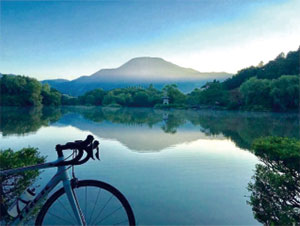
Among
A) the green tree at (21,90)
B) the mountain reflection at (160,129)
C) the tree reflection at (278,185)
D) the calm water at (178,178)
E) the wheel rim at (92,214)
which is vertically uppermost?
the green tree at (21,90)

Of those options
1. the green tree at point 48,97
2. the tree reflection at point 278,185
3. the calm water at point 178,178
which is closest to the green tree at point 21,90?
the green tree at point 48,97

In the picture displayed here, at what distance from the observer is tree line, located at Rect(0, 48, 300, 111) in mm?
37375

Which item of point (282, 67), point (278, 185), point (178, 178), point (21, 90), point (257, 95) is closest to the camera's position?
point (278, 185)

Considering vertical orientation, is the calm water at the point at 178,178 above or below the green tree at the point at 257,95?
below

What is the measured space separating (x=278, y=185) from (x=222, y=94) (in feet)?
155

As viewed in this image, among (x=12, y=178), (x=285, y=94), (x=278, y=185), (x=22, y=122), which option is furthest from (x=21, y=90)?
(x=278, y=185)

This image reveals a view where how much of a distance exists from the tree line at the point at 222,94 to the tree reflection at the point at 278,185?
37.5 m

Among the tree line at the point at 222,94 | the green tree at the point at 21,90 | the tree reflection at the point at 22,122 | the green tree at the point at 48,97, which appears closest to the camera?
the tree reflection at the point at 22,122

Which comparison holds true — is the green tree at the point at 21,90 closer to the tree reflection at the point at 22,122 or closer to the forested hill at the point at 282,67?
the tree reflection at the point at 22,122

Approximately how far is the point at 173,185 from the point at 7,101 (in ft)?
170

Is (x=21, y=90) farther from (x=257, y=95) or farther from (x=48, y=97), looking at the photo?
(x=257, y=95)

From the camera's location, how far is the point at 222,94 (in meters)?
48.1

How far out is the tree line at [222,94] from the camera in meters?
37.4

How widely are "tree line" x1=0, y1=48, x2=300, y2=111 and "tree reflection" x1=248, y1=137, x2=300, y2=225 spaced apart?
37538 mm
